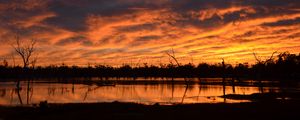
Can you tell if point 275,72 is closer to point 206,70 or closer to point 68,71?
point 206,70

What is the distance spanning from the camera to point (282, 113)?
24047 millimetres

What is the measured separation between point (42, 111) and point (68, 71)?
6066 inches

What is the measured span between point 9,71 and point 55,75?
32327mm

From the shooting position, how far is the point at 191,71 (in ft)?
505

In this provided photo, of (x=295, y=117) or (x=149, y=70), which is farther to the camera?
(x=149, y=70)

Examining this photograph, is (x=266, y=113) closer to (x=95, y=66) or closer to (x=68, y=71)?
(x=68, y=71)

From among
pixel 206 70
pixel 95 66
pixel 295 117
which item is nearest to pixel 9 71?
pixel 95 66

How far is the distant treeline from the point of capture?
105 metres

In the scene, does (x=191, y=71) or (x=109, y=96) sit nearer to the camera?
(x=109, y=96)

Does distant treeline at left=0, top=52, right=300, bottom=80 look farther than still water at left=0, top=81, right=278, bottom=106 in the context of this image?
Yes

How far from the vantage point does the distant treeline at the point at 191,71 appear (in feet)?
344

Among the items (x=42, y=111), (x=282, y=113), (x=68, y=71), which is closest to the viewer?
(x=282, y=113)

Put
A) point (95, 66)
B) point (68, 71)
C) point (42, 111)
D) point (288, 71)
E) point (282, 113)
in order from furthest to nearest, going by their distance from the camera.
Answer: point (95, 66), point (68, 71), point (288, 71), point (42, 111), point (282, 113)

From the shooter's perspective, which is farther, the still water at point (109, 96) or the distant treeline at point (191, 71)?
the distant treeline at point (191, 71)
